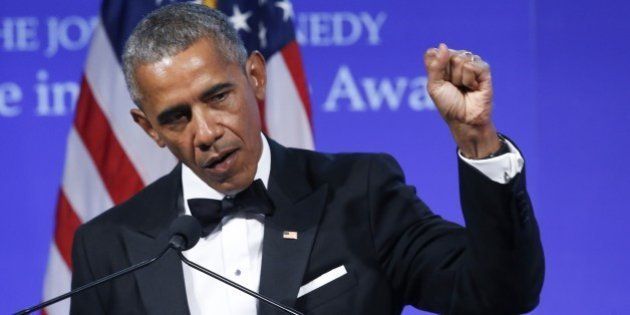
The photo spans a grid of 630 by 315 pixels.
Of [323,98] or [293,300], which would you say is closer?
[293,300]

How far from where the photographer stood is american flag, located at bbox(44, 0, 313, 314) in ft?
9.27

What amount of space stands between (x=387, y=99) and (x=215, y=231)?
3.35ft

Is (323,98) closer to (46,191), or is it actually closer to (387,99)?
(387,99)

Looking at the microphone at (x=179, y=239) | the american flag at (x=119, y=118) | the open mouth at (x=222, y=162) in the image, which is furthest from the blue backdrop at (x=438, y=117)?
the microphone at (x=179, y=239)

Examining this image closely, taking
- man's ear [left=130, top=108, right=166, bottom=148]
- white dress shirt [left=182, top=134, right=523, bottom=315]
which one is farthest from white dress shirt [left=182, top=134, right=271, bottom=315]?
man's ear [left=130, top=108, right=166, bottom=148]

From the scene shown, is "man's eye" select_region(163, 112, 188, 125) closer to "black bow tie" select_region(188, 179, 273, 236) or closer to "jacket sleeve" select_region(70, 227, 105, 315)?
"black bow tie" select_region(188, 179, 273, 236)

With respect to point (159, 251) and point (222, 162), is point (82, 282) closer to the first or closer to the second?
point (159, 251)

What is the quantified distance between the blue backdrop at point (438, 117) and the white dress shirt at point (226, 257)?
2.99ft

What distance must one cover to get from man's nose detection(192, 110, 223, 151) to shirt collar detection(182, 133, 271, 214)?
0.69 feet

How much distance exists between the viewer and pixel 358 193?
195cm

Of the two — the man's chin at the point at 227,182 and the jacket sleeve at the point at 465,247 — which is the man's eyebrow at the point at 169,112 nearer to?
the man's chin at the point at 227,182

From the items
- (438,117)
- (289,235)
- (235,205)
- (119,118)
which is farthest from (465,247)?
(119,118)

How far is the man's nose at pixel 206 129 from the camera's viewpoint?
5.93ft

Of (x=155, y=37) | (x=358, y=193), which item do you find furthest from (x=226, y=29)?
(x=358, y=193)
